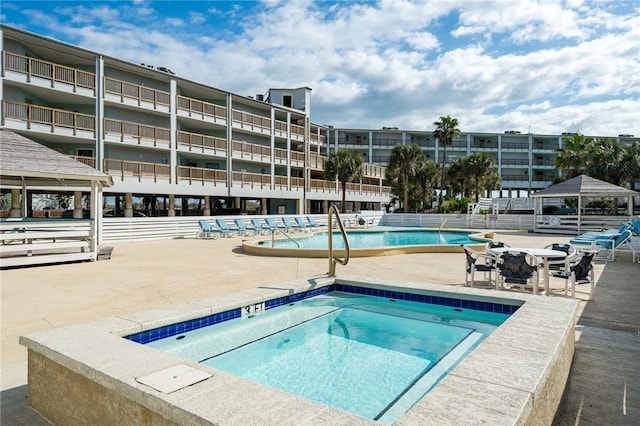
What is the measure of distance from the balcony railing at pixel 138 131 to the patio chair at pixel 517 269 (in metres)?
22.2

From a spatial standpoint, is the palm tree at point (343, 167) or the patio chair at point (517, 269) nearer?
the patio chair at point (517, 269)

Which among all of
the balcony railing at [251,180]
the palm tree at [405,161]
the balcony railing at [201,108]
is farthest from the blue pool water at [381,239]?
the palm tree at [405,161]

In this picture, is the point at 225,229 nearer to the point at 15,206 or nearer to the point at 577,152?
the point at 15,206

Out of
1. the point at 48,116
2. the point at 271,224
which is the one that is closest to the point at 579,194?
the point at 271,224

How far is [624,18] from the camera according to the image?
10180 millimetres

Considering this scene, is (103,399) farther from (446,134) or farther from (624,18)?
(446,134)

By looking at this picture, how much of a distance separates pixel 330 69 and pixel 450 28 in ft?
18.0

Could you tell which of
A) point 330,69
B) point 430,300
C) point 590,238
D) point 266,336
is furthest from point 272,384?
point 330,69

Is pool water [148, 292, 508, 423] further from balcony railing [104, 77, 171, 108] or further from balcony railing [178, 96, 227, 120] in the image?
balcony railing [178, 96, 227, 120]

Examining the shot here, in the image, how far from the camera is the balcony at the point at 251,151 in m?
30.2

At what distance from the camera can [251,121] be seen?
32.0m

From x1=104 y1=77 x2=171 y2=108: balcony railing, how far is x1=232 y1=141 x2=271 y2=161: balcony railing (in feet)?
19.2

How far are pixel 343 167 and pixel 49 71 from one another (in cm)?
2194

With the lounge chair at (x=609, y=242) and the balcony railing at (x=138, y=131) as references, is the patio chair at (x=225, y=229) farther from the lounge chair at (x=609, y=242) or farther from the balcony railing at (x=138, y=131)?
the lounge chair at (x=609, y=242)
